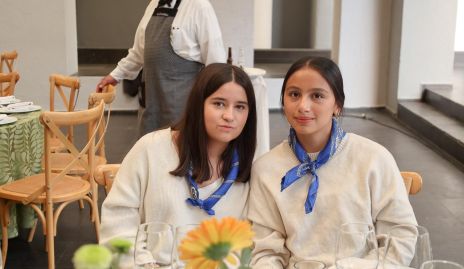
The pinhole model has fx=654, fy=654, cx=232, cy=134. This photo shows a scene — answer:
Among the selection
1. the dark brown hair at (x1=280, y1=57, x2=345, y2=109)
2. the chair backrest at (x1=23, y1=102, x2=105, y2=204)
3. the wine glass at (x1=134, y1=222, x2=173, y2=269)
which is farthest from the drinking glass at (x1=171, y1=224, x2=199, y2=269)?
the chair backrest at (x1=23, y1=102, x2=105, y2=204)

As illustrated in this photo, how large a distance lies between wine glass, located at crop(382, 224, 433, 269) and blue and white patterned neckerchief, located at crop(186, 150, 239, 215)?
0.46 m

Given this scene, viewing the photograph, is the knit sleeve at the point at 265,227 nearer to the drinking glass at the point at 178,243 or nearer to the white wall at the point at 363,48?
the drinking glass at the point at 178,243

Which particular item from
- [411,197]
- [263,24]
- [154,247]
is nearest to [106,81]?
[411,197]

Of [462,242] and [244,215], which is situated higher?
[244,215]

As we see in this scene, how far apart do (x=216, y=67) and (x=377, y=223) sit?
1.96 ft

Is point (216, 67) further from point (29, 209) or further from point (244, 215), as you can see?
point (29, 209)

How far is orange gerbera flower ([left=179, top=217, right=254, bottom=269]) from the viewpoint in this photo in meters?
0.82

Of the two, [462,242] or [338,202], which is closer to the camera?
[338,202]

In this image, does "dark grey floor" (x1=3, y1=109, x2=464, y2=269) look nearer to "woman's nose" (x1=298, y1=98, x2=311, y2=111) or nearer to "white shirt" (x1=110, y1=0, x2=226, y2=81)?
"white shirt" (x1=110, y1=0, x2=226, y2=81)

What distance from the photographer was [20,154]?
3301 millimetres

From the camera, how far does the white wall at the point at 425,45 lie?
6867mm

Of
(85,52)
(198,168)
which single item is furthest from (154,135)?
(85,52)

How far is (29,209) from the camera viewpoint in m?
3.46

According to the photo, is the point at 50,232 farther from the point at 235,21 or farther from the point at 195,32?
the point at 235,21
